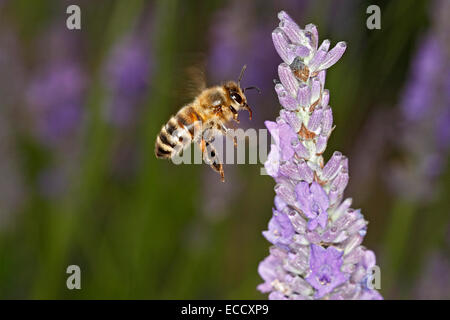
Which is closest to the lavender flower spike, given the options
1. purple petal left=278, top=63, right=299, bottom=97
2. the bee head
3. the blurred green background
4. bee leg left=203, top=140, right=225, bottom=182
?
purple petal left=278, top=63, right=299, bottom=97

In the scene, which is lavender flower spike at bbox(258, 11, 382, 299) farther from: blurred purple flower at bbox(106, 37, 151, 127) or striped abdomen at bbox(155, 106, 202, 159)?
blurred purple flower at bbox(106, 37, 151, 127)

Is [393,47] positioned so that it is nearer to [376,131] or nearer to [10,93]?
[376,131]

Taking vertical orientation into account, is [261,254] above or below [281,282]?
below

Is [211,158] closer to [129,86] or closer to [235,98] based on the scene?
[235,98]

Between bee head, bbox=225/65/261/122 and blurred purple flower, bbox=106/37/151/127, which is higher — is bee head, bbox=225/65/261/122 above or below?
below

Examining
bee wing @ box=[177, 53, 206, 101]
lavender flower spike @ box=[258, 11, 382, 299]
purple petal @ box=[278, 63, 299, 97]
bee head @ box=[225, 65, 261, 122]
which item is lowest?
lavender flower spike @ box=[258, 11, 382, 299]

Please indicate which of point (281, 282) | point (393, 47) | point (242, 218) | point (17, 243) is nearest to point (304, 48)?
point (281, 282)
